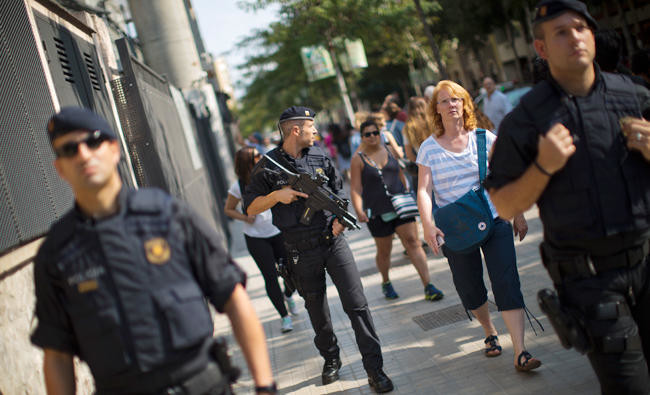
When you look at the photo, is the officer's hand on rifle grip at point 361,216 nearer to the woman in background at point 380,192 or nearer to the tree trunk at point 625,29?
the woman in background at point 380,192

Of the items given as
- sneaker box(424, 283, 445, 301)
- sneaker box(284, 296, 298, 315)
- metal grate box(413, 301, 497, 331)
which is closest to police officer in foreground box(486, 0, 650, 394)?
metal grate box(413, 301, 497, 331)

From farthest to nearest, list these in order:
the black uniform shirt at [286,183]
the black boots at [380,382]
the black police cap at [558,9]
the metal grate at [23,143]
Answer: the black uniform shirt at [286,183] → the black boots at [380,382] → the metal grate at [23,143] → the black police cap at [558,9]

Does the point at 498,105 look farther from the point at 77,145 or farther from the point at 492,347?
the point at 77,145

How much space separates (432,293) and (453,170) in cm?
255

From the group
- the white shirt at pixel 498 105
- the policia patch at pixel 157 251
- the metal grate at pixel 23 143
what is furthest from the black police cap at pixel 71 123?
the white shirt at pixel 498 105

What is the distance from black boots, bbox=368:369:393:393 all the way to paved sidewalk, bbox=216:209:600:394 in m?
0.08

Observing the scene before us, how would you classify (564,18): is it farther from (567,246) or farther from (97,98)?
(97,98)

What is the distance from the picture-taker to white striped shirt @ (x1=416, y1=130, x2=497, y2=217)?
4.83 meters

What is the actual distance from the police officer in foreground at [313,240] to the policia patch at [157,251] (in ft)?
8.73

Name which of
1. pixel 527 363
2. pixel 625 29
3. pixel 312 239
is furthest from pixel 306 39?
pixel 527 363

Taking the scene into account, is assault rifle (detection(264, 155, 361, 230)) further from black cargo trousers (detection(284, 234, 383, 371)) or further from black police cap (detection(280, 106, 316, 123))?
black police cap (detection(280, 106, 316, 123))

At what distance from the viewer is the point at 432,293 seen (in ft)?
23.3

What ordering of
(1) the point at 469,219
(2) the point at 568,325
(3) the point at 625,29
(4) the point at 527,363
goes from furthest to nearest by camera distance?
1. (3) the point at 625,29
2. (1) the point at 469,219
3. (4) the point at 527,363
4. (2) the point at 568,325

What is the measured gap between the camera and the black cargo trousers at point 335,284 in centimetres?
505
